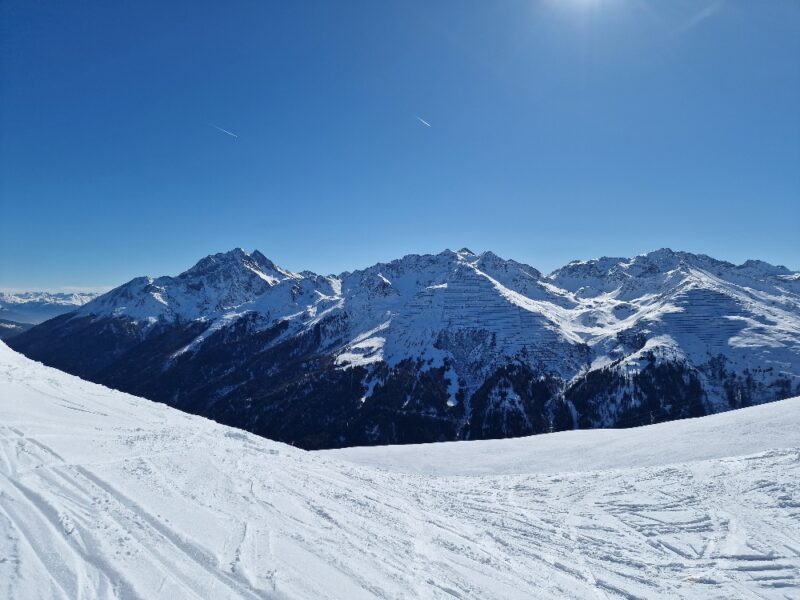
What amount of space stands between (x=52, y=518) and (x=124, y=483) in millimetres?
3130

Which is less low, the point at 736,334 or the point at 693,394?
the point at 736,334

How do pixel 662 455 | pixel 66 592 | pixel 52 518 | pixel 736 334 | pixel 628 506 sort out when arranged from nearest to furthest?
pixel 66 592 < pixel 52 518 < pixel 628 506 < pixel 662 455 < pixel 736 334

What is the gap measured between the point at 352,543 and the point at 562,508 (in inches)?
536

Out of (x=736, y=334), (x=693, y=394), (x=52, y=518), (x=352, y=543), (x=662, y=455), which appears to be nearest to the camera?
(x=52, y=518)

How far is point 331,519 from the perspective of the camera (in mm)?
15672

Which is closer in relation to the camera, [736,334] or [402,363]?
[736,334]

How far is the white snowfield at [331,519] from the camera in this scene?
10508 millimetres

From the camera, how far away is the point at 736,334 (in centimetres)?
17462

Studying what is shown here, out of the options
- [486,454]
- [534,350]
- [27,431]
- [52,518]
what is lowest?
[486,454]

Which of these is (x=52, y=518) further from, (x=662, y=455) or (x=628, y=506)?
(x=662, y=455)

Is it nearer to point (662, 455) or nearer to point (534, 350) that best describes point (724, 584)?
point (662, 455)

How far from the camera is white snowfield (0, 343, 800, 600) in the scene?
414 inches

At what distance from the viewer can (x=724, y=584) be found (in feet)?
47.8

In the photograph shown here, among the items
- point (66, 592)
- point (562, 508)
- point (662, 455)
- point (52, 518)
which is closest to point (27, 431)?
point (52, 518)
